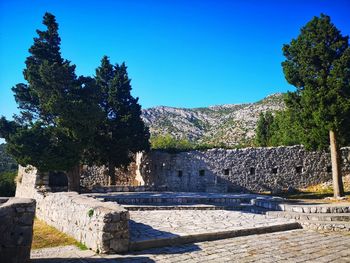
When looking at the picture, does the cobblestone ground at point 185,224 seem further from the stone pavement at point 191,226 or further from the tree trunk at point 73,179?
the tree trunk at point 73,179

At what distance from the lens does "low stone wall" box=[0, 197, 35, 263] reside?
4457 millimetres

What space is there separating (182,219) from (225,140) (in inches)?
1698

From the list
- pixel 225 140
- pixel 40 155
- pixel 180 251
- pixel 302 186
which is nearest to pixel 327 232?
pixel 180 251

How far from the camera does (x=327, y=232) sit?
8039 millimetres

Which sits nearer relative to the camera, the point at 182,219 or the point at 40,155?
the point at 182,219

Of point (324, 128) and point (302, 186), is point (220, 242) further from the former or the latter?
point (302, 186)

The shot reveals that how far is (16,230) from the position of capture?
4578 millimetres

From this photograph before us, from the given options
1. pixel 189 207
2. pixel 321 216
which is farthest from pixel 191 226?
pixel 321 216

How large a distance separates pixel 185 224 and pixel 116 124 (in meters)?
14.8

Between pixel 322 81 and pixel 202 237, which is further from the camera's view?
pixel 322 81

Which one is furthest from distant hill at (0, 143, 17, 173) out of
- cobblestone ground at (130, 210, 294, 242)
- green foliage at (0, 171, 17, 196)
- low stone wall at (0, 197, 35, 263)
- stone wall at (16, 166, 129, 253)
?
low stone wall at (0, 197, 35, 263)

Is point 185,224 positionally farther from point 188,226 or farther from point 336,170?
point 336,170

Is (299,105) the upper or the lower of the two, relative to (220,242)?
upper

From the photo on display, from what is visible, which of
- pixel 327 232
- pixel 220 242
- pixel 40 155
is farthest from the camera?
pixel 40 155
